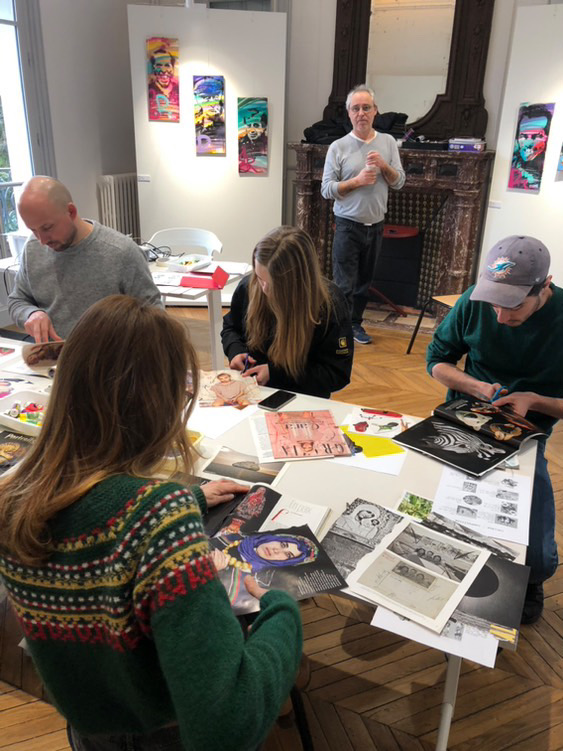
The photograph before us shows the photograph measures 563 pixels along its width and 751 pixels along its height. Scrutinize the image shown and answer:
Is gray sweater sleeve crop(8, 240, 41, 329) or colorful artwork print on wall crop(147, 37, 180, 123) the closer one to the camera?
gray sweater sleeve crop(8, 240, 41, 329)

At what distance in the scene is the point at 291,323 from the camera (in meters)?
2.11

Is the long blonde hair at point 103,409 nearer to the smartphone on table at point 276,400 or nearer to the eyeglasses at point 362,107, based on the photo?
the smartphone on table at point 276,400

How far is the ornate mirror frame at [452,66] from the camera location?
461 cm

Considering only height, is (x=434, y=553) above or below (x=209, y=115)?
below

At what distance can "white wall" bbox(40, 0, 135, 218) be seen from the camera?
490 cm

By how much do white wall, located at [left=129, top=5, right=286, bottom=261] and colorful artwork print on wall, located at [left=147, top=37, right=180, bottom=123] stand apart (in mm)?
50

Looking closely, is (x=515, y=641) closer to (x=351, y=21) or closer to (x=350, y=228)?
(x=350, y=228)

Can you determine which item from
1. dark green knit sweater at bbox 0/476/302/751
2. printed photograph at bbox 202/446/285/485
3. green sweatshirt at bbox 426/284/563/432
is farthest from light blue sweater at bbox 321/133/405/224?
dark green knit sweater at bbox 0/476/302/751

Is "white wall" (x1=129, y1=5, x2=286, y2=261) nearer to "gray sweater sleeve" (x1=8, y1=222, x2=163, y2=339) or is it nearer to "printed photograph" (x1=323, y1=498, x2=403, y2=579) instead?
"gray sweater sleeve" (x1=8, y1=222, x2=163, y2=339)

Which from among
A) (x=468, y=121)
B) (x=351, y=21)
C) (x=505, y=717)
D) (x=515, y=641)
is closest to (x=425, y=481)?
(x=515, y=641)

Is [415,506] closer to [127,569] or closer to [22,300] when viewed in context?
[127,569]

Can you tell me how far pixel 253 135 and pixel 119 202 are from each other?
5.03 feet

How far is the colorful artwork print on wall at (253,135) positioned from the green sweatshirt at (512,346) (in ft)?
11.5

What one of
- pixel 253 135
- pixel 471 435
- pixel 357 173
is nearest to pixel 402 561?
pixel 471 435
